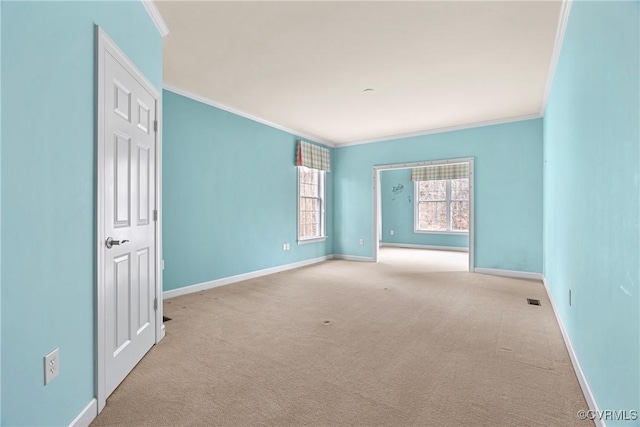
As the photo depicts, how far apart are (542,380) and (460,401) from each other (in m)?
0.65

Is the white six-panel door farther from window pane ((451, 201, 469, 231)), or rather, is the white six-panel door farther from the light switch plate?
window pane ((451, 201, 469, 231))

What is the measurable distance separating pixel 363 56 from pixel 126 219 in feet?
8.25

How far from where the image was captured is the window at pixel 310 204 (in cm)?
639

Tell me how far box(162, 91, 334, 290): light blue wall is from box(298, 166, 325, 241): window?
340 millimetres

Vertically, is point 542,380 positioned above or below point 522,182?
below

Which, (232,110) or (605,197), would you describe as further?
(232,110)

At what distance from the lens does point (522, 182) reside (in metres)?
5.19

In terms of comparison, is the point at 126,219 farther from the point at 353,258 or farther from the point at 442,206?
the point at 442,206

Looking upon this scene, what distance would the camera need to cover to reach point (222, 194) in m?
4.65

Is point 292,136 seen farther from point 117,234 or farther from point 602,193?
point 602,193

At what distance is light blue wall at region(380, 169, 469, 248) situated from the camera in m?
9.54

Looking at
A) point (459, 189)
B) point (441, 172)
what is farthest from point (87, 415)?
point (459, 189)

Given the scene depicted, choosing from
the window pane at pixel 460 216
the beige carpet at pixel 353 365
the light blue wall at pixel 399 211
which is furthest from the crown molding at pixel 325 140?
the window pane at pixel 460 216

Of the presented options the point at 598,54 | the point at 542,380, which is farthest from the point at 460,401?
the point at 598,54
